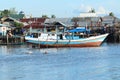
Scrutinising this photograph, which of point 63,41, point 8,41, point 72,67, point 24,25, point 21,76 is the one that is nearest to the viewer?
point 21,76

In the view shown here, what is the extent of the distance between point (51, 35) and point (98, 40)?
21.6ft

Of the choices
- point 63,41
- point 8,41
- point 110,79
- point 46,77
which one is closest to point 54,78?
point 46,77

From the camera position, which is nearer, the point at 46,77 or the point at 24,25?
the point at 46,77

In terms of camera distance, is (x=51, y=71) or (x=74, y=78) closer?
(x=74, y=78)

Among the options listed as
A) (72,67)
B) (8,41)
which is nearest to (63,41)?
(8,41)

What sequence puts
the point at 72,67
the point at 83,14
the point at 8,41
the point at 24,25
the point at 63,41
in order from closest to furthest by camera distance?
the point at 72,67
the point at 63,41
the point at 8,41
the point at 24,25
the point at 83,14

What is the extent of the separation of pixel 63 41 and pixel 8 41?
13495 millimetres

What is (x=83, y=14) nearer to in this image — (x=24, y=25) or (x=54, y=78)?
(x=24, y=25)

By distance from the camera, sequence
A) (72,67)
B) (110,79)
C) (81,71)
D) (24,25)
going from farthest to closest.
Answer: (24,25) < (72,67) < (81,71) < (110,79)

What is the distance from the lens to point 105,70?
32.3 metres

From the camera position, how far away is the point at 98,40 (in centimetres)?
6375

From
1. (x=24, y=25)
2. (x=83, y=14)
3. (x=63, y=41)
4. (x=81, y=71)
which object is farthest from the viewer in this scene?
(x=83, y=14)

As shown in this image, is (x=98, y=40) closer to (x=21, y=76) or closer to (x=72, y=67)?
(x=72, y=67)

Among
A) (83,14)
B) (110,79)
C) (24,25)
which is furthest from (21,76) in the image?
(83,14)
